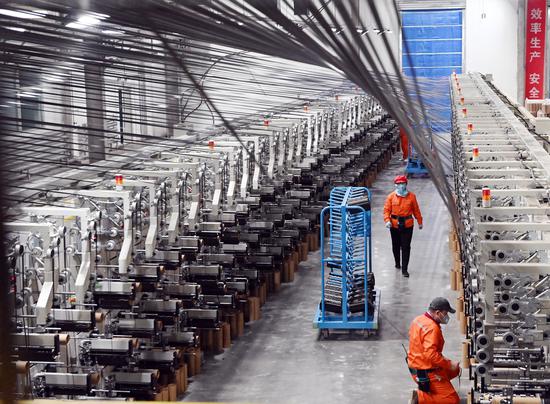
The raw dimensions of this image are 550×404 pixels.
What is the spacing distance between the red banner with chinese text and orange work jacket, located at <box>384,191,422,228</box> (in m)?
14.1

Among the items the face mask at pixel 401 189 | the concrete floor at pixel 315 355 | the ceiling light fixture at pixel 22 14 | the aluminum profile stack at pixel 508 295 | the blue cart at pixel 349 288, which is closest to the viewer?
the ceiling light fixture at pixel 22 14

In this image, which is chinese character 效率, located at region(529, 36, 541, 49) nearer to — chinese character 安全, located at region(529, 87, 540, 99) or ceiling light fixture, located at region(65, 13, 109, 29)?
chinese character 安全, located at region(529, 87, 540, 99)

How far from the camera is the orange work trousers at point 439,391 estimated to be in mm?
7730

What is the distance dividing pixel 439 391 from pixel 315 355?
7.93 ft

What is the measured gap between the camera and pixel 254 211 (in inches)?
494

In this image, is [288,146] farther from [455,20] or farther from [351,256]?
[455,20]

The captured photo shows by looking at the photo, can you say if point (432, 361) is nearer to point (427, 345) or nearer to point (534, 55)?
point (427, 345)

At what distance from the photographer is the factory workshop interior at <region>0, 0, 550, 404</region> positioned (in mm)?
1218

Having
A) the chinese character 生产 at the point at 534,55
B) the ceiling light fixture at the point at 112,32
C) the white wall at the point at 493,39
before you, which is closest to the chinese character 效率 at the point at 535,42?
the chinese character 生产 at the point at 534,55

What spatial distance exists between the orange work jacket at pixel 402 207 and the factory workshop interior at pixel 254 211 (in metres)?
0.02

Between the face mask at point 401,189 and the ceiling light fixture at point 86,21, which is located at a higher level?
the ceiling light fixture at point 86,21

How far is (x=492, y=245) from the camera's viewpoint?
213 inches

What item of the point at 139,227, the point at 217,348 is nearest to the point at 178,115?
the point at 139,227

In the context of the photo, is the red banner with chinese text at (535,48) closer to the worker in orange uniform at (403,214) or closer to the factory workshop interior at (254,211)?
the factory workshop interior at (254,211)
